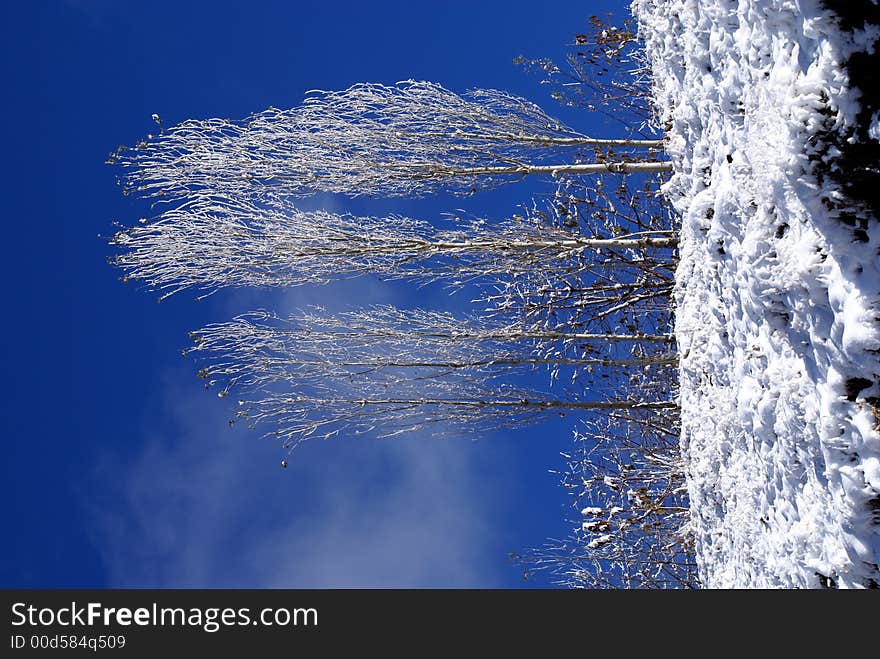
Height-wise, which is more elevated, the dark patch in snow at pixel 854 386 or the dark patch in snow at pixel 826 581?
the dark patch in snow at pixel 854 386

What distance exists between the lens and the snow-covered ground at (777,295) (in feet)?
6.36

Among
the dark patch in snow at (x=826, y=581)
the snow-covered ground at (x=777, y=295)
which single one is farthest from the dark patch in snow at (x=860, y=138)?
the dark patch in snow at (x=826, y=581)

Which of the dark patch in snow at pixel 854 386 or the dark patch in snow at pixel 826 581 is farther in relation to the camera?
the dark patch in snow at pixel 826 581

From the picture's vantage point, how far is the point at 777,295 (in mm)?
2385

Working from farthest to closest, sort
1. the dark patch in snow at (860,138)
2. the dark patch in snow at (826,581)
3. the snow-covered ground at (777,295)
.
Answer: the dark patch in snow at (826,581) → the snow-covered ground at (777,295) → the dark patch in snow at (860,138)

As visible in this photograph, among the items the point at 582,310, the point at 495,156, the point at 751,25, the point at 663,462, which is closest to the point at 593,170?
the point at 495,156

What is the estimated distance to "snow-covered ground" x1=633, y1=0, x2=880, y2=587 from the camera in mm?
1938

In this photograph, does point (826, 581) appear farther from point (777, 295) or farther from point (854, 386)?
point (777, 295)

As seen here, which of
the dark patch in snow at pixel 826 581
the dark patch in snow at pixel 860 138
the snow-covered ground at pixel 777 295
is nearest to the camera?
the dark patch in snow at pixel 860 138

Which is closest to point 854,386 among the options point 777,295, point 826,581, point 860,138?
point 777,295

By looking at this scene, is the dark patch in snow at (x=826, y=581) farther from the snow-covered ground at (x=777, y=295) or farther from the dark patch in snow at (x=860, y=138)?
the dark patch in snow at (x=860, y=138)

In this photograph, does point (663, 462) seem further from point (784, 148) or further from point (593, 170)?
point (784, 148)

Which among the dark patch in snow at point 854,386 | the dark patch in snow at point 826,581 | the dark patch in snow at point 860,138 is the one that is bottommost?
the dark patch in snow at point 826,581

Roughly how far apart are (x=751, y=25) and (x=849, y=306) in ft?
3.56
